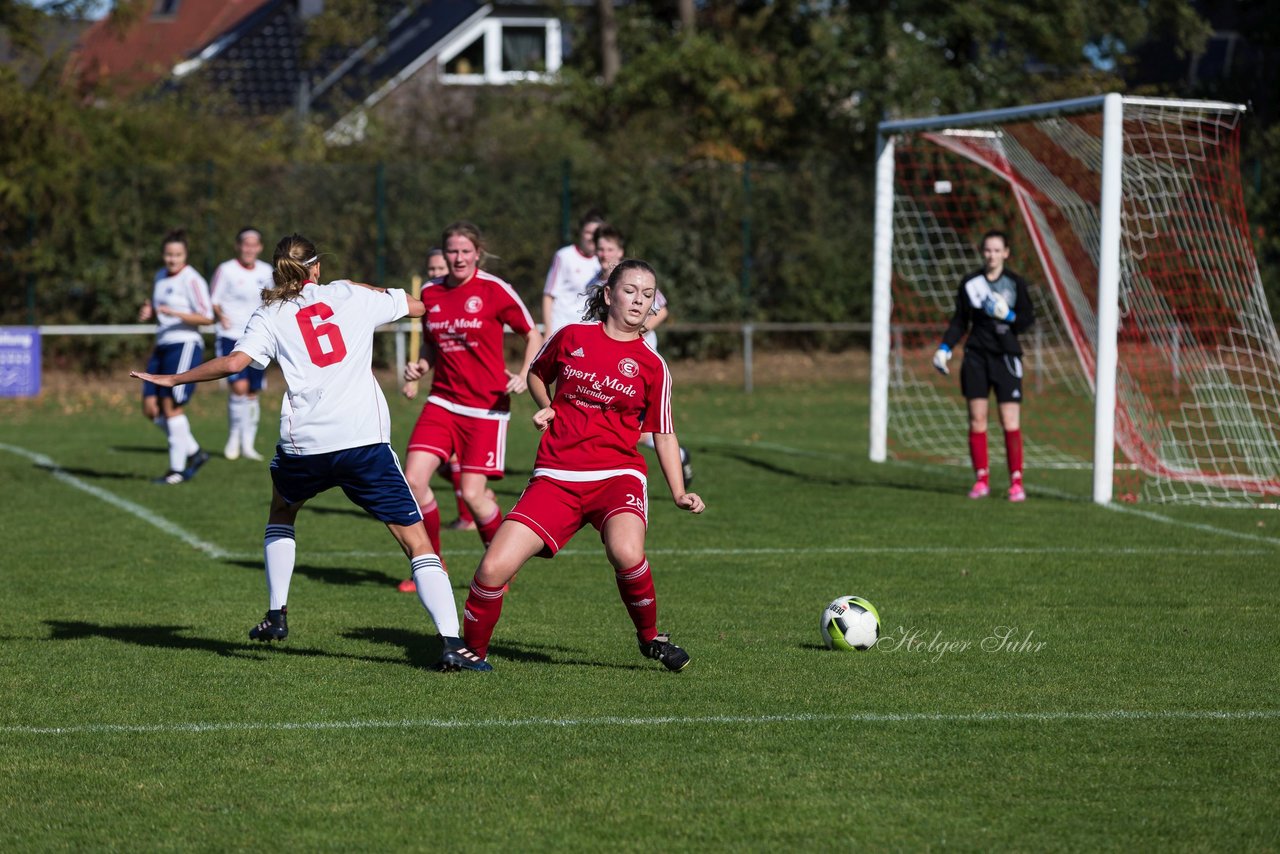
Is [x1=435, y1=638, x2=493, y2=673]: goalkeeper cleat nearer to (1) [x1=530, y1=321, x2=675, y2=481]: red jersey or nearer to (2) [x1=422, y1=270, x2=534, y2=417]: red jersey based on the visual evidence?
(1) [x1=530, y1=321, x2=675, y2=481]: red jersey

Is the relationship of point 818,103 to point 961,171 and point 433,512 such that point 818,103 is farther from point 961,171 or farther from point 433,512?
point 433,512

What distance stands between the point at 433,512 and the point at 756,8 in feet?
82.9

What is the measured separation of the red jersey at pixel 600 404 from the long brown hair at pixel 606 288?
0.06m

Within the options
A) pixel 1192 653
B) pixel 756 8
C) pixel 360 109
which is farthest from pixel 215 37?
pixel 1192 653

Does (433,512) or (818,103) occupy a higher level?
(818,103)

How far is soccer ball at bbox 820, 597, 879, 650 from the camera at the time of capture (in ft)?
22.7

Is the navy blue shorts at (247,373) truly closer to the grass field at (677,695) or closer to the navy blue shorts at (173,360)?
the navy blue shorts at (173,360)

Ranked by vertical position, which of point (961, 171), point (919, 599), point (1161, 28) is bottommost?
point (919, 599)

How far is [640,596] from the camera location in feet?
21.3

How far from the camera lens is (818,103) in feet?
95.5

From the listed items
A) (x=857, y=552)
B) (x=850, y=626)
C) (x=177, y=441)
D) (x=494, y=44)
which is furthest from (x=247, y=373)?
(x=494, y=44)

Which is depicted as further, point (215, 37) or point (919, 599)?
point (215, 37)

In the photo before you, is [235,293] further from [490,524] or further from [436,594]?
[436,594]

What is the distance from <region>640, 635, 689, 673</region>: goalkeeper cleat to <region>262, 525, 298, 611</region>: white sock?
1617 millimetres
